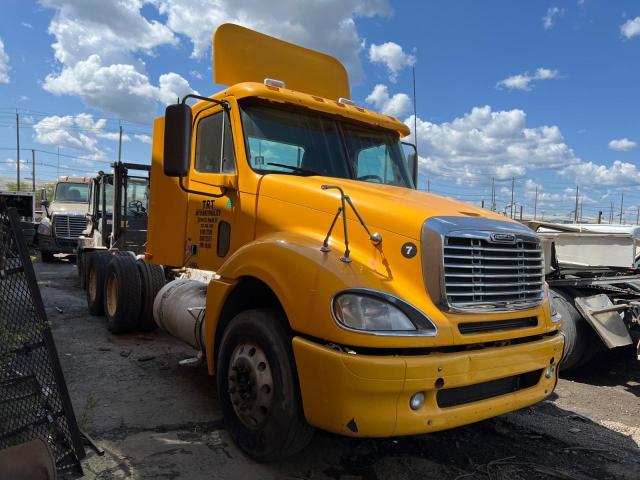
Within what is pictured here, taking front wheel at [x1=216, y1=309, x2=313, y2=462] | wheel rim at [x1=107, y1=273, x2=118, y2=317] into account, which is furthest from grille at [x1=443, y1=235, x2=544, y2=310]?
wheel rim at [x1=107, y1=273, x2=118, y2=317]

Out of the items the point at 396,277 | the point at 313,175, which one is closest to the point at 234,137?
the point at 313,175

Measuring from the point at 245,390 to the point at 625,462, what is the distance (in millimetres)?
2784

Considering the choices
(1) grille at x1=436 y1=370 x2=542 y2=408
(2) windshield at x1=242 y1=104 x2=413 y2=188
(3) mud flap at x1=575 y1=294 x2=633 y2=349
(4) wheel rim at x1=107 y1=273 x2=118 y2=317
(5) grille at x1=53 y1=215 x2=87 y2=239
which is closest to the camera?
(1) grille at x1=436 y1=370 x2=542 y2=408

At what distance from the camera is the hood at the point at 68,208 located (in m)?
15.9

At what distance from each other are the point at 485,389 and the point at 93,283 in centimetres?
673

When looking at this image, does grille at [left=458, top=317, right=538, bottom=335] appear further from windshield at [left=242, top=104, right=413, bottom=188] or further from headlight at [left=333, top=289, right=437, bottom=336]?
windshield at [left=242, top=104, right=413, bottom=188]

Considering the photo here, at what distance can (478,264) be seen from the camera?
10.4 feet

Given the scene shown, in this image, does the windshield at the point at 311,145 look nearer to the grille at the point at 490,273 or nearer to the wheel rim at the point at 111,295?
the grille at the point at 490,273

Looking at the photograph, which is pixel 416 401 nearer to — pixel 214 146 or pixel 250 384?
pixel 250 384

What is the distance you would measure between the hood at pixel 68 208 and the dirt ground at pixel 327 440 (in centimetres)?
1135

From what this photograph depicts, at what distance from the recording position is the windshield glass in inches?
665

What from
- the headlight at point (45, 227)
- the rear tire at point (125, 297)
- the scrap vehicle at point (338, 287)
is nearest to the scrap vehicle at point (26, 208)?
the headlight at point (45, 227)

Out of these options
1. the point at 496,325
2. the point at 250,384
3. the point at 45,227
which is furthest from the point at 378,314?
the point at 45,227

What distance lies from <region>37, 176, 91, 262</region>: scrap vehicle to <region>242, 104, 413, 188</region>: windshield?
1261 cm
